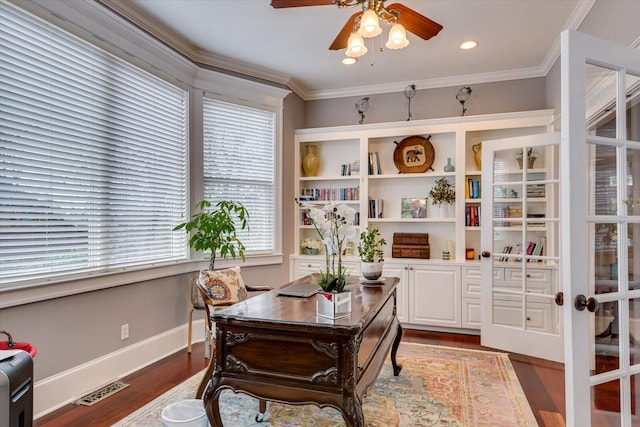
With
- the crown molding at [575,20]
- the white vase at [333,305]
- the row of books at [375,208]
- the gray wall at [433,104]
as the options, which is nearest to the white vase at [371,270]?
the white vase at [333,305]

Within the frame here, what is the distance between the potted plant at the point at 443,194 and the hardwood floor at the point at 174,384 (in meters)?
1.57

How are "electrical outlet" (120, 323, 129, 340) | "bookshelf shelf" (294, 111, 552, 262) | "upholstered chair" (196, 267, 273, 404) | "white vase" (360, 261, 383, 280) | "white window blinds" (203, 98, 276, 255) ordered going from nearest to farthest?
"white vase" (360, 261, 383, 280) < "upholstered chair" (196, 267, 273, 404) < "electrical outlet" (120, 323, 129, 340) < "white window blinds" (203, 98, 276, 255) < "bookshelf shelf" (294, 111, 552, 262)

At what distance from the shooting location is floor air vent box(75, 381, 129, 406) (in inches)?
103

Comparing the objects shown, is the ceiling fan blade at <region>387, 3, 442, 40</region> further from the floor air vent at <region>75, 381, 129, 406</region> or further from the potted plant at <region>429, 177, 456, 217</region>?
the floor air vent at <region>75, 381, 129, 406</region>

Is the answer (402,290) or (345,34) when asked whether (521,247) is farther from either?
(345,34)

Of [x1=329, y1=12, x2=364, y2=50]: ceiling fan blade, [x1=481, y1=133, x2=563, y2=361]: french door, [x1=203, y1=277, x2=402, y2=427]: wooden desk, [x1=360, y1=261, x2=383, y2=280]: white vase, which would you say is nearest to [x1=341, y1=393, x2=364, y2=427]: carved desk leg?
[x1=203, y1=277, x2=402, y2=427]: wooden desk

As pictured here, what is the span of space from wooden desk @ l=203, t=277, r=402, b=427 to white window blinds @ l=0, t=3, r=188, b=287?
4.92 ft

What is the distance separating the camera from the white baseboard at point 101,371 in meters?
2.47

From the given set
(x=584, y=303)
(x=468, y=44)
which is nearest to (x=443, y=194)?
(x=468, y=44)

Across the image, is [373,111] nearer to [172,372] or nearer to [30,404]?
[172,372]

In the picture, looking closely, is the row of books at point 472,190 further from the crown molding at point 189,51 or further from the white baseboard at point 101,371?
the white baseboard at point 101,371

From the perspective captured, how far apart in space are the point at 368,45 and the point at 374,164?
4.75 ft

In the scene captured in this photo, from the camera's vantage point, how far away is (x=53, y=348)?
8.27 feet

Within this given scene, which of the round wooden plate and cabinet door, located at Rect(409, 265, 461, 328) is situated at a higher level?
the round wooden plate
